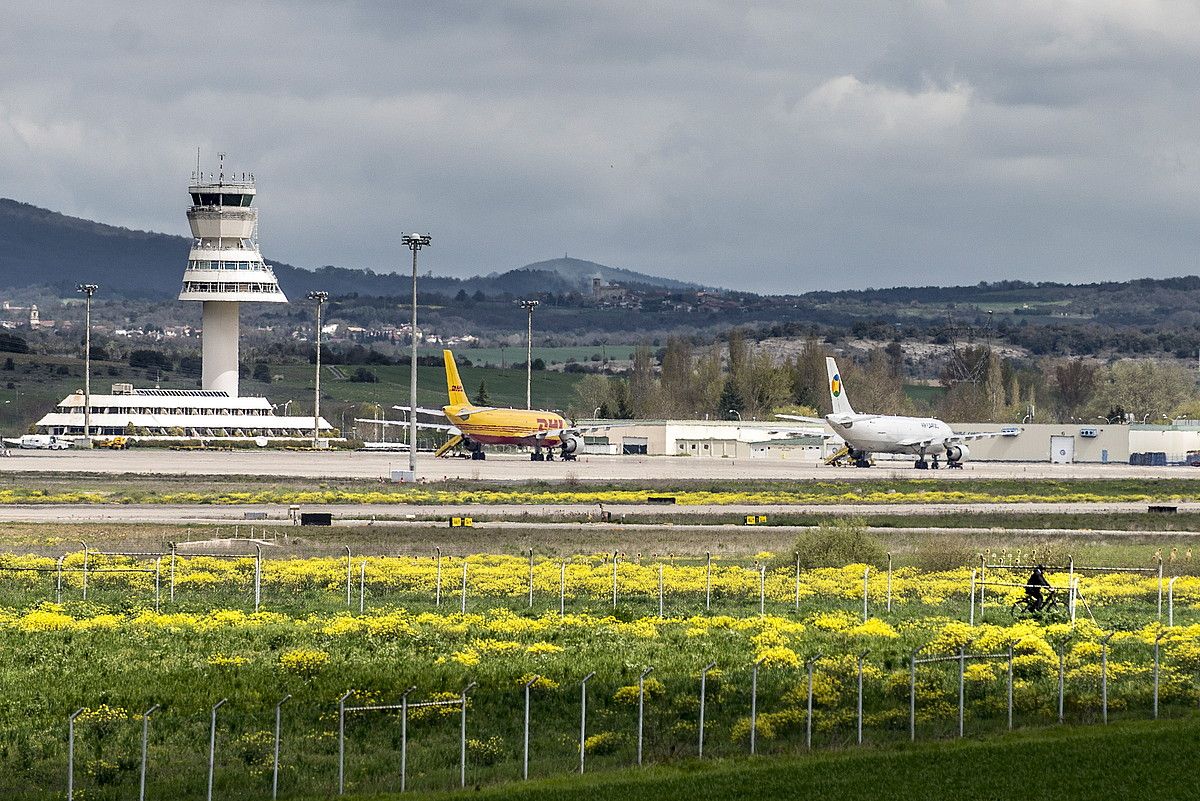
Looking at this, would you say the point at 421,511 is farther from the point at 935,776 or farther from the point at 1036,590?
the point at 935,776

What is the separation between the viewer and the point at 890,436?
135125 mm

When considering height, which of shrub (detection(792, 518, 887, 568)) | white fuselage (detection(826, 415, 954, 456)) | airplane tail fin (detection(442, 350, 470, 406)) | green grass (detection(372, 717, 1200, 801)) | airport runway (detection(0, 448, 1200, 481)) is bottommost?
green grass (detection(372, 717, 1200, 801))

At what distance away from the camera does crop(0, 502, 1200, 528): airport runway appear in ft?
251

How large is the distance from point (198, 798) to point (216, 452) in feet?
432

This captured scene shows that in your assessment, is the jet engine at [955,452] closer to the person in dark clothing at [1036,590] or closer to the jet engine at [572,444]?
the jet engine at [572,444]

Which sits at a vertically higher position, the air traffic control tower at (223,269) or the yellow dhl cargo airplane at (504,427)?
the air traffic control tower at (223,269)

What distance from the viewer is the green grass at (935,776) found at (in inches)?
1074

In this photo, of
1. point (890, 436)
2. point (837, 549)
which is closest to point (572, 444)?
point (890, 436)

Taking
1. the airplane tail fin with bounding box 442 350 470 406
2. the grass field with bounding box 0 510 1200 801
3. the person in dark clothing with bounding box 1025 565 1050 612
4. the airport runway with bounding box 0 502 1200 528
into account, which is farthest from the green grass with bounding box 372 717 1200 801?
the airplane tail fin with bounding box 442 350 470 406

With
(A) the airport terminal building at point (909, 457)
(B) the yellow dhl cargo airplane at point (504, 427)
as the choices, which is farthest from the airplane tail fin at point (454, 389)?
(A) the airport terminal building at point (909, 457)

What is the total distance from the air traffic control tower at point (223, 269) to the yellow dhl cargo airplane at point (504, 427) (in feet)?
149

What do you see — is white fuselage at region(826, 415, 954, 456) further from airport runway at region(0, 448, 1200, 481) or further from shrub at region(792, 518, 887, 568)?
shrub at region(792, 518, 887, 568)

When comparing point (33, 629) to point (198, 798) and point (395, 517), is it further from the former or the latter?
point (395, 517)

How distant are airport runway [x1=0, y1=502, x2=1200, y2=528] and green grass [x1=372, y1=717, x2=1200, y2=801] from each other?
4687 centimetres
